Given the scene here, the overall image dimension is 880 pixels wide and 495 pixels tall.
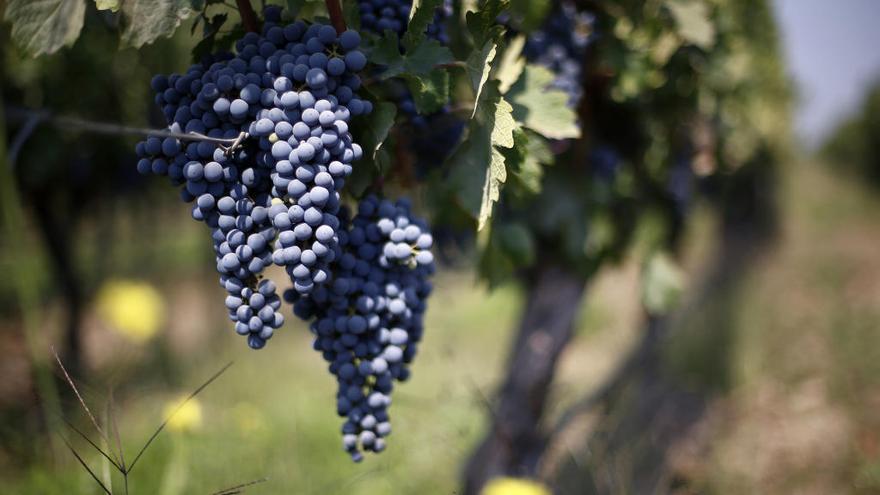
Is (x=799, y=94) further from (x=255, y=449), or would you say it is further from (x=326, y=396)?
(x=255, y=449)

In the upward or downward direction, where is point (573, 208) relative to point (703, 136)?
downward

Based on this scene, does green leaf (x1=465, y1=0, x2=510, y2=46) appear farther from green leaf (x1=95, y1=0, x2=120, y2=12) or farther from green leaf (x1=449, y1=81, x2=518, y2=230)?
green leaf (x1=95, y1=0, x2=120, y2=12)

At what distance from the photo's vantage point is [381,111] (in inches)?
51.8

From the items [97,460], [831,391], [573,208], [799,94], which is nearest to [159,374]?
[97,460]

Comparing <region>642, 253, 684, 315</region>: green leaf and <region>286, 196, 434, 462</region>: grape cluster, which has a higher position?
<region>642, 253, 684, 315</region>: green leaf

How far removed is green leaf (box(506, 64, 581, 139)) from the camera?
1.64 meters

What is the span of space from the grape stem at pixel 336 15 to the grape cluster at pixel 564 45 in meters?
0.97

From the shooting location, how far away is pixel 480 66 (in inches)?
51.5

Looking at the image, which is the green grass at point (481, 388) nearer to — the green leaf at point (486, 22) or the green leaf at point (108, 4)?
the green leaf at point (108, 4)

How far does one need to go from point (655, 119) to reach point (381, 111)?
5.98ft

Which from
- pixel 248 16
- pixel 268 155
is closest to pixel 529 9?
pixel 248 16

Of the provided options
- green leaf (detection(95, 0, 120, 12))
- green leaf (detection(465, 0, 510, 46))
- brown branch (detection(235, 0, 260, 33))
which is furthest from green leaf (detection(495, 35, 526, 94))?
green leaf (detection(95, 0, 120, 12))

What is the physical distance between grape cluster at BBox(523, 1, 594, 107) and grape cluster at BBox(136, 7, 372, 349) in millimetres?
1069

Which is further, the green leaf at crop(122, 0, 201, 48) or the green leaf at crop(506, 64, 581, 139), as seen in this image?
the green leaf at crop(506, 64, 581, 139)
